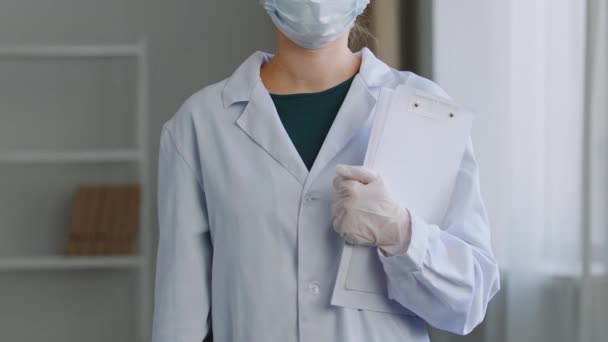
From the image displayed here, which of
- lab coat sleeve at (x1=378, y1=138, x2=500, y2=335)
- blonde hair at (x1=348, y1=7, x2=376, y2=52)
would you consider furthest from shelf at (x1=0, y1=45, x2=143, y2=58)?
lab coat sleeve at (x1=378, y1=138, x2=500, y2=335)

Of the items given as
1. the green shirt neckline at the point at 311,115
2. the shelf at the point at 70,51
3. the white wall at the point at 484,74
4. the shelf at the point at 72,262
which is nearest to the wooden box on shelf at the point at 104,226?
the shelf at the point at 72,262

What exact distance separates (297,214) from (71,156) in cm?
260

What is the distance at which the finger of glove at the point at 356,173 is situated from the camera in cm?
116

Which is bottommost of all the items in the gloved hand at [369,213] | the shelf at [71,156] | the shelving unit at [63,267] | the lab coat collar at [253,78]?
the shelving unit at [63,267]

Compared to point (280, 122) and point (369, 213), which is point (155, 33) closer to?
point (280, 122)

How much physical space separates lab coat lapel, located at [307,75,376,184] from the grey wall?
8.85ft

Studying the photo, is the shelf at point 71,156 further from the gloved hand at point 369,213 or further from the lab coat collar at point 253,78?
the gloved hand at point 369,213

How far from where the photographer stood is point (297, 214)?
1238mm

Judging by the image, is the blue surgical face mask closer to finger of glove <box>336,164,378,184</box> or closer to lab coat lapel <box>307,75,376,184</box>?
lab coat lapel <box>307,75,376,184</box>

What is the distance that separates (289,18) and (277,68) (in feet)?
0.32

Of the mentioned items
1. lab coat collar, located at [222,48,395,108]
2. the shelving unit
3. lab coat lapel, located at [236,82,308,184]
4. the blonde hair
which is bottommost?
the shelving unit

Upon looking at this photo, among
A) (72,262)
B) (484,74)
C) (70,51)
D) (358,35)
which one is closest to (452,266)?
(358,35)

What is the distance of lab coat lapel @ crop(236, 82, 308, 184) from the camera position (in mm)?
1253

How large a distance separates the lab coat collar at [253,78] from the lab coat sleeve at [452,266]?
16 cm
